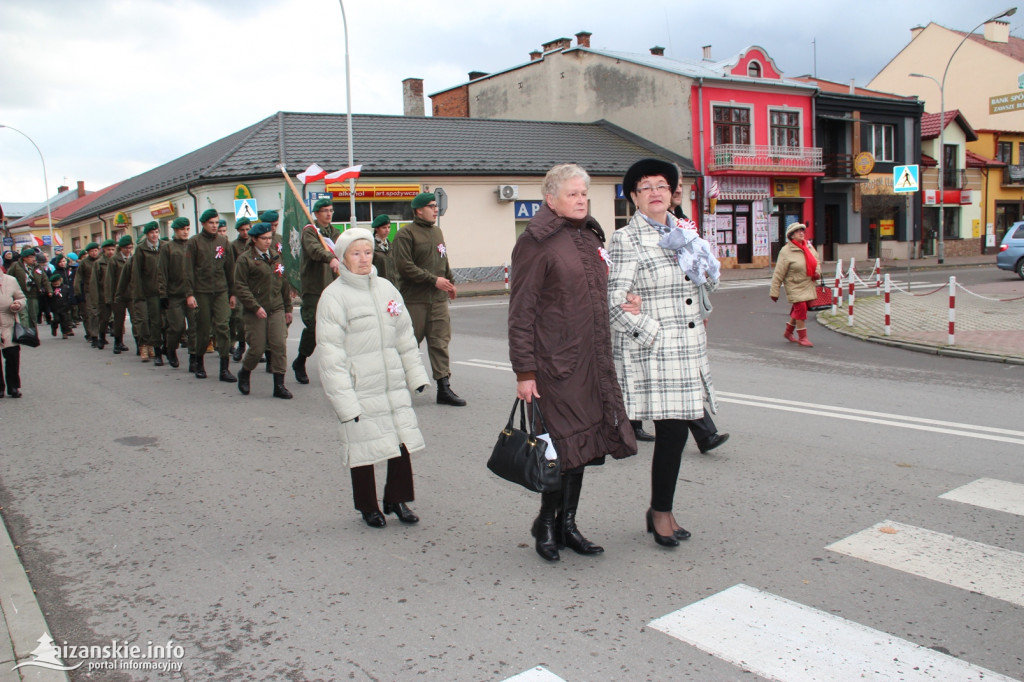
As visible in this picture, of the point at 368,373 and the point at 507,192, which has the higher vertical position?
the point at 507,192

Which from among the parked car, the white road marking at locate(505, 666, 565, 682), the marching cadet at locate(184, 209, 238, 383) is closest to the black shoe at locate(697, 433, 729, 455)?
the white road marking at locate(505, 666, 565, 682)

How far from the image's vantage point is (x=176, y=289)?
1094 centimetres

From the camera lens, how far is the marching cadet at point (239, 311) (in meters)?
9.77

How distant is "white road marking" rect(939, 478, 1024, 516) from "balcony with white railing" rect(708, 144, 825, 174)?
31.8m

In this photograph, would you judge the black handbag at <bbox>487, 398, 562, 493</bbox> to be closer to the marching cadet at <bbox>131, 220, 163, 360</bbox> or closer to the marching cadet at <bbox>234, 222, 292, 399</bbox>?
the marching cadet at <bbox>234, 222, 292, 399</bbox>

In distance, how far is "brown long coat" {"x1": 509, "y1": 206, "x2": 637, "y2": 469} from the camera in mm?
3773

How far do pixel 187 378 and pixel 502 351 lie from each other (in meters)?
4.34

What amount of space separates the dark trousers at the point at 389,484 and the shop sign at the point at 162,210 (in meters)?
30.1

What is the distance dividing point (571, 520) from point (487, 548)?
0.47m

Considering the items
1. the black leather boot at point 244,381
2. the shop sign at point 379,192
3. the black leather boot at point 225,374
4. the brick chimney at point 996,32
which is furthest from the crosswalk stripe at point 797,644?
the brick chimney at point 996,32

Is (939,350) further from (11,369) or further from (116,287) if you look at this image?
(116,287)

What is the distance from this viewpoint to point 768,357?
1114 cm

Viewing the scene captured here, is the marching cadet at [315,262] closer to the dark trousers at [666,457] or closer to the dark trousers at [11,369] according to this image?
the dark trousers at [11,369]

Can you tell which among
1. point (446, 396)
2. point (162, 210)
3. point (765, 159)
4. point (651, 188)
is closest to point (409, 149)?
point (162, 210)
